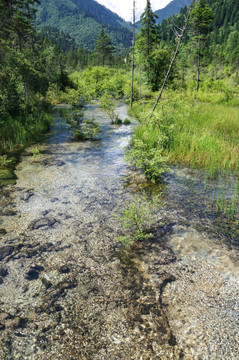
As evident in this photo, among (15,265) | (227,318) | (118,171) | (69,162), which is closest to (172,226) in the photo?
(227,318)

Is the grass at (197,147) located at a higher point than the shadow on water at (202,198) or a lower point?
higher

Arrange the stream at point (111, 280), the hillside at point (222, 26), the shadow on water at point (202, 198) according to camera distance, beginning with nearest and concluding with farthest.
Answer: the stream at point (111, 280) → the shadow on water at point (202, 198) → the hillside at point (222, 26)

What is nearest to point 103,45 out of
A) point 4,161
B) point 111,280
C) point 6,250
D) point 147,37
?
point 147,37

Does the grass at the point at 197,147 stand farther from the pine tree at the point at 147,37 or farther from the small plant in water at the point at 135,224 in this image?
the pine tree at the point at 147,37

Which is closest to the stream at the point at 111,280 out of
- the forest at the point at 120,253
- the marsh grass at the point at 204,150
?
the forest at the point at 120,253

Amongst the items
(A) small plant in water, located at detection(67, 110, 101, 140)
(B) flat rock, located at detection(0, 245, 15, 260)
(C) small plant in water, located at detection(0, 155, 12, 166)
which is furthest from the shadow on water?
Answer: (A) small plant in water, located at detection(67, 110, 101, 140)

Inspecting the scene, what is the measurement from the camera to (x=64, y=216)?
5.07 metres

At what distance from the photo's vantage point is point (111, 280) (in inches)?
131

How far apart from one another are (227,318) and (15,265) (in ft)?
11.0

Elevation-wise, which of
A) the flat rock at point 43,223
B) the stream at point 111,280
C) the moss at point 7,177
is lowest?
the stream at point 111,280

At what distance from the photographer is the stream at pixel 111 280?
8.14 ft

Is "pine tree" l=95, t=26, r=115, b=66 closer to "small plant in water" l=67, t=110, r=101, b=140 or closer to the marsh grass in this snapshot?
"small plant in water" l=67, t=110, r=101, b=140

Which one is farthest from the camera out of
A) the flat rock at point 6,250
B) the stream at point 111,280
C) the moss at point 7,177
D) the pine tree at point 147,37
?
the pine tree at point 147,37

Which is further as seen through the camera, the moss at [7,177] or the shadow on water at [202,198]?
the moss at [7,177]
